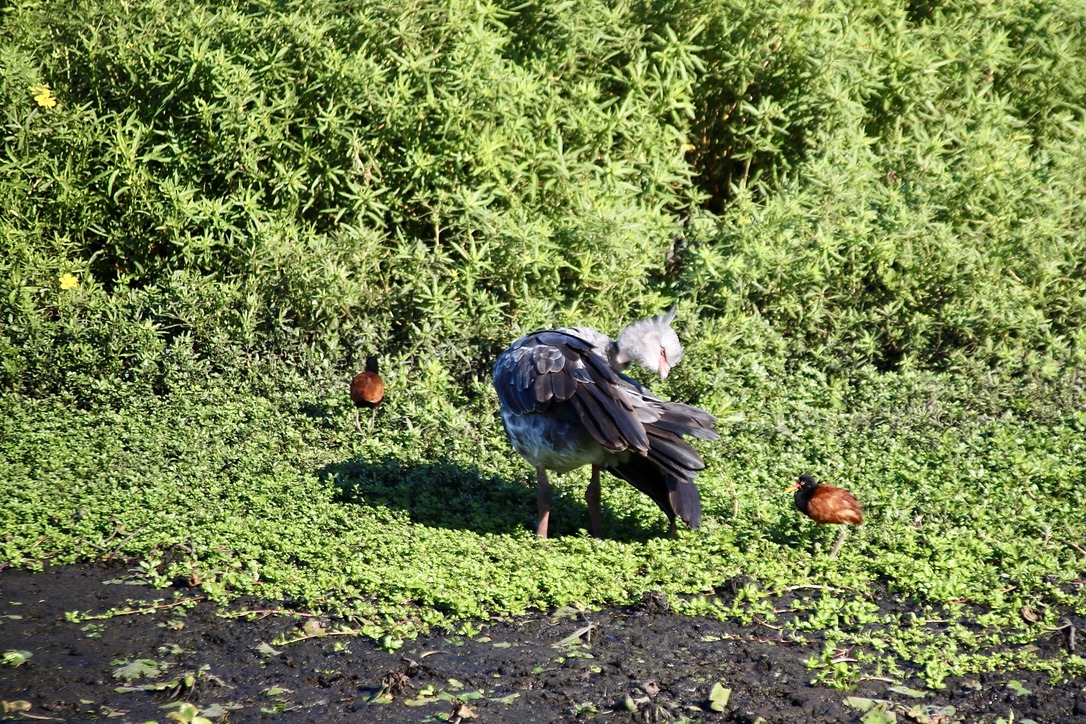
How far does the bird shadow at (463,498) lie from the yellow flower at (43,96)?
13.2 ft

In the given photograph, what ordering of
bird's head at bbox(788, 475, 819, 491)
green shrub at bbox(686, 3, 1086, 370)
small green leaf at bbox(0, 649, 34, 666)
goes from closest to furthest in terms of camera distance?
small green leaf at bbox(0, 649, 34, 666) < bird's head at bbox(788, 475, 819, 491) < green shrub at bbox(686, 3, 1086, 370)

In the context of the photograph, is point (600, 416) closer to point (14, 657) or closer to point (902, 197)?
point (14, 657)

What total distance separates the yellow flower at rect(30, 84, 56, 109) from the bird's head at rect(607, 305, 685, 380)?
17.1ft

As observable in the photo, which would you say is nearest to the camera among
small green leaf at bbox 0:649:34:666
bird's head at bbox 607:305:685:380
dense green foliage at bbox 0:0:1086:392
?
small green leaf at bbox 0:649:34:666

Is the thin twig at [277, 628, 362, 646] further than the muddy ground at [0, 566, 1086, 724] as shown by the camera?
Yes

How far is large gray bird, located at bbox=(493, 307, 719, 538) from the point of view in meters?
5.46

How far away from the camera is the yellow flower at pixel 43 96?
853 centimetres

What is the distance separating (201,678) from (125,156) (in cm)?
507

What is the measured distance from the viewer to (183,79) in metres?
8.17

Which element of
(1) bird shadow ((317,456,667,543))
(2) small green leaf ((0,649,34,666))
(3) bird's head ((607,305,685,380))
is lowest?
(2) small green leaf ((0,649,34,666))

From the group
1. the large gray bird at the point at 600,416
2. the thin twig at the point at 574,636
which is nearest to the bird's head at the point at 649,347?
the large gray bird at the point at 600,416

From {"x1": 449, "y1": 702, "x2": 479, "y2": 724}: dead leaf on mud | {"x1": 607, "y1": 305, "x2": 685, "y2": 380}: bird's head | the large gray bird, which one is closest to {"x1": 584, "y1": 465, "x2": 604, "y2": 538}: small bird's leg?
the large gray bird

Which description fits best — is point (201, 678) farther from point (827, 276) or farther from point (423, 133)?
point (827, 276)

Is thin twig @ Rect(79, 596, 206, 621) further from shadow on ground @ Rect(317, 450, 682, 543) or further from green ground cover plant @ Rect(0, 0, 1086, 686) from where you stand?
shadow on ground @ Rect(317, 450, 682, 543)
